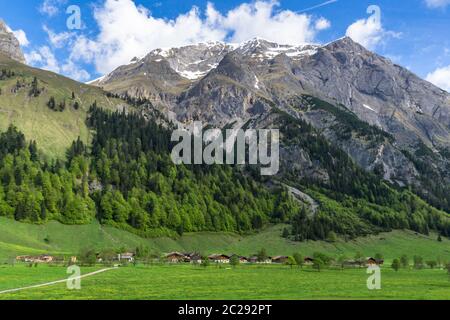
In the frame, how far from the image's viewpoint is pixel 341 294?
83.1 metres

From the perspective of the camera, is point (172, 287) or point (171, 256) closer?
point (172, 287)

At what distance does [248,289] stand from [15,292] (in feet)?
137

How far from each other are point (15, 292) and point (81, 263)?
7806 centimetres

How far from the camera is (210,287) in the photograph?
9269 centimetres

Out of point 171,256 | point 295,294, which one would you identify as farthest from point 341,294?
point 171,256
